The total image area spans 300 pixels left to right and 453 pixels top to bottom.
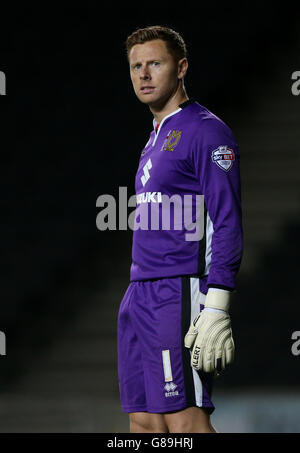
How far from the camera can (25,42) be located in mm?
5863

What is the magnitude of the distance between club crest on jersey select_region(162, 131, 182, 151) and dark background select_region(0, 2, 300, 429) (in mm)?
2744

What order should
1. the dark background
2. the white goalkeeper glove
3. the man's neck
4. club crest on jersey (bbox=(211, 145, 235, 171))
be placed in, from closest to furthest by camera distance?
the white goalkeeper glove → club crest on jersey (bbox=(211, 145, 235, 171)) → the man's neck → the dark background

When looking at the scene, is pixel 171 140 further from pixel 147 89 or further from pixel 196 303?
pixel 196 303

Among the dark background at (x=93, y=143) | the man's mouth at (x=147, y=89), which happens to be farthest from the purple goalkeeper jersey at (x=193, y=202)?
the dark background at (x=93, y=143)

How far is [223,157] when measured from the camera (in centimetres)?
243

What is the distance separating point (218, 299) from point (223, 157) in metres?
0.44

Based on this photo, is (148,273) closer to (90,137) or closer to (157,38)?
(157,38)

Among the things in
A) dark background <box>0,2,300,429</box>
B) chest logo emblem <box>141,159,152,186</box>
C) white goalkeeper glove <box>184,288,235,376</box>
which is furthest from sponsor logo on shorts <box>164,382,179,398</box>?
dark background <box>0,2,300,429</box>

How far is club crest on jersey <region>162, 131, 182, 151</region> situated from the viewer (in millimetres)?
2539

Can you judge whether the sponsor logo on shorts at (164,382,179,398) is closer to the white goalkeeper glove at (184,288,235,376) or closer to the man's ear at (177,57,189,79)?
the white goalkeeper glove at (184,288,235,376)

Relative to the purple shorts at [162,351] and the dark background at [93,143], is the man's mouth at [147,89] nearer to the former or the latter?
the purple shorts at [162,351]

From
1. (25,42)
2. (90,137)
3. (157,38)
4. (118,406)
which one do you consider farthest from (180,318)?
(25,42)

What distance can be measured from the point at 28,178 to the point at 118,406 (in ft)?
5.68

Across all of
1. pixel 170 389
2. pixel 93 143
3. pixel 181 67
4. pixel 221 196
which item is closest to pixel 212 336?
pixel 170 389
